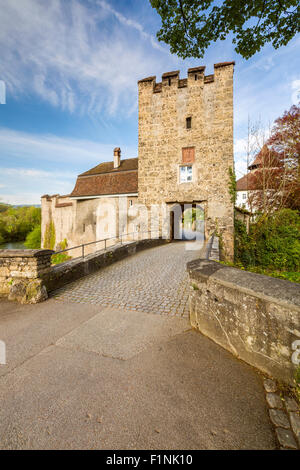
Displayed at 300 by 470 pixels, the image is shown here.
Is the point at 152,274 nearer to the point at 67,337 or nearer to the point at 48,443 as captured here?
the point at 67,337

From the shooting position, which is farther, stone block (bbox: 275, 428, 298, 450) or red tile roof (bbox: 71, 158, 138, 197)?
red tile roof (bbox: 71, 158, 138, 197)

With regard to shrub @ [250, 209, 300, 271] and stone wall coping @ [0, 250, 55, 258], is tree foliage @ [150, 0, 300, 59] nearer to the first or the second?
stone wall coping @ [0, 250, 55, 258]

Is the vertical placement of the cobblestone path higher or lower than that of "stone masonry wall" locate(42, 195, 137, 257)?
lower

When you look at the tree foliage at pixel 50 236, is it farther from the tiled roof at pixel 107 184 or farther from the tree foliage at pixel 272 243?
the tree foliage at pixel 272 243

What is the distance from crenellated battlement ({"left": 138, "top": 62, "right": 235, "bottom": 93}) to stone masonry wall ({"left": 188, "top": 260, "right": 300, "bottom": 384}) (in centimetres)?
Answer: 1315

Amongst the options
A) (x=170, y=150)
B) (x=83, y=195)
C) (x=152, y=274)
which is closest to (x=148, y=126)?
(x=170, y=150)

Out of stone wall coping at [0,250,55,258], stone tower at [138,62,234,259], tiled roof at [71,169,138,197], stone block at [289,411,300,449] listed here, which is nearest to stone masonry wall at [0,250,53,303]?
stone wall coping at [0,250,55,258]

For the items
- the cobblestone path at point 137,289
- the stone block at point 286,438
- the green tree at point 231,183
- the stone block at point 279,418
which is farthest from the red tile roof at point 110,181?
the stone block at point 286,438

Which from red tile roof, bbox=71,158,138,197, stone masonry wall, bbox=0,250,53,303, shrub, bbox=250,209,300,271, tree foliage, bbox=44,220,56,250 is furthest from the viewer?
tree foliage, bbox=44,220,56,250

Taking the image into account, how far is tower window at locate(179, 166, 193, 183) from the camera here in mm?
12164

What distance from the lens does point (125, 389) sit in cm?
202

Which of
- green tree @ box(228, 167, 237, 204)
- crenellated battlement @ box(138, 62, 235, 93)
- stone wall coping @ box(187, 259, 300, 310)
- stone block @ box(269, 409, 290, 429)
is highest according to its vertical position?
crenellated battlement @ box(138, 62, 235, 93)

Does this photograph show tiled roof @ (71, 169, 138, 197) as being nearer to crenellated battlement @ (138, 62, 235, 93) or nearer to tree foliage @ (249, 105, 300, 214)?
crenellated battlement @ (138, 62, 235, 93)

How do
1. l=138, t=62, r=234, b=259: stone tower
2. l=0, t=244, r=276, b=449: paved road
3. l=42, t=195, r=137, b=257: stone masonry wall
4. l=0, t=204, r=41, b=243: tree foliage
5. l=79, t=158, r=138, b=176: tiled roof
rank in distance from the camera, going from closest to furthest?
l=0, t=244, r=276, b=449: paved road → l=138, t=62, r=234, b=259: stone tower → l=42, t=195, r=137, b=257: stone masonry wall → l=79, t=158, r=138, b=176: tiled roof → l=0, t=204, r=41, b=243: tree foliage
